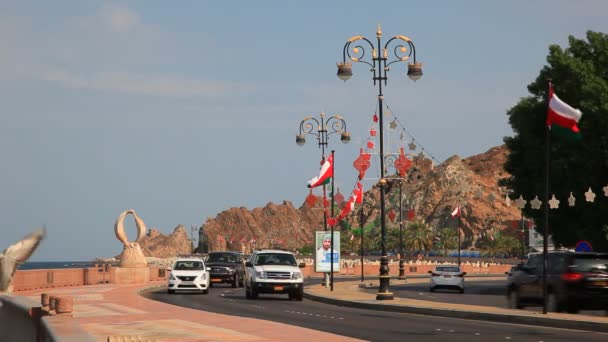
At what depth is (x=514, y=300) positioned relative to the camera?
32875mm

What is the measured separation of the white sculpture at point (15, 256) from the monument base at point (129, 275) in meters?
42.6

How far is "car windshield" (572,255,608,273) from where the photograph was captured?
94.2ft

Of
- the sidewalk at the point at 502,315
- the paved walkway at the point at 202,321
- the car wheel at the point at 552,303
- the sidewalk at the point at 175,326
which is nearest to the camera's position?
the sidewalk at the point at 175,326

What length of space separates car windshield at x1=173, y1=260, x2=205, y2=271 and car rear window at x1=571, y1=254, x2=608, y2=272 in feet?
68.3

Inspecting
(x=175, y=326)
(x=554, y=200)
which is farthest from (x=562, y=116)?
(x=554, y=200)

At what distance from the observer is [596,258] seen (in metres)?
29.0

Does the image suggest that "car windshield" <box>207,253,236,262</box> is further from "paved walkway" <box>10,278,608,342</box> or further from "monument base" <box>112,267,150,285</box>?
"paved walkway" <box>10,278,608,342</box>

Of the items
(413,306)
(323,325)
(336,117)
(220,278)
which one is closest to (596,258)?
(413,306)

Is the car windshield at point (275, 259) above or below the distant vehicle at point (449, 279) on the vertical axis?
above

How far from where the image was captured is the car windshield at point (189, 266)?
45.5 metres

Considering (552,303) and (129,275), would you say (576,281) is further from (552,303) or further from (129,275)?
(129,275)

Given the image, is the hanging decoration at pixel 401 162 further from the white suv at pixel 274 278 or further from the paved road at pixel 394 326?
the paved road at pixel 394 326

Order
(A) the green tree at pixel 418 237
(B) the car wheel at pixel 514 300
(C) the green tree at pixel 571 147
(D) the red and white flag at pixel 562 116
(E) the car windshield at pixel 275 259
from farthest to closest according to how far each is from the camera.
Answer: (A) the green tree at pixel 418 237 < (C) the green tree at pixel 571 147 < (E) the car windshield at pixel 275 259 < (B) the car wheel at pixel 514 300 < (D) the red and white flag at pixel 562 116

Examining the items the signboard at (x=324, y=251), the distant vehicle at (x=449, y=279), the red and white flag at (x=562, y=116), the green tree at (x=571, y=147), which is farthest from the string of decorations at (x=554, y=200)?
the red and white flag at (x=562, y=116)
